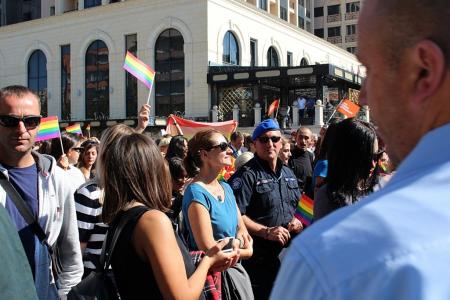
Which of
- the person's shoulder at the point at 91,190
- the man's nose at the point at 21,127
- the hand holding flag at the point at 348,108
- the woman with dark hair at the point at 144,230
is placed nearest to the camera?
the woman with dark hair at the point at 144,230

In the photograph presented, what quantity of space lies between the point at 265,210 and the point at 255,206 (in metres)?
0.10

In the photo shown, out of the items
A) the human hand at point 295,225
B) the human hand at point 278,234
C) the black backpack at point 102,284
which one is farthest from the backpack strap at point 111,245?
the human hand at point 295,225

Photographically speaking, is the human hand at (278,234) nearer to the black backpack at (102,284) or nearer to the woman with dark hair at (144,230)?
the woman with dark hair at (144,230)

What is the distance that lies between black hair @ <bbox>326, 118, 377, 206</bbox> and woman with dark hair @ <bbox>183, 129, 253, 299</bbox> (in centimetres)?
70

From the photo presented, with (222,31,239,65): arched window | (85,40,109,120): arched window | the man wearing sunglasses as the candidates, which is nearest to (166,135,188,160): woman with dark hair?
the man wearing sunglasses

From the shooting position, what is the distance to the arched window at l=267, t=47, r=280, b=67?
130 ft

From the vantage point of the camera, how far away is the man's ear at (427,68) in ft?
3.07

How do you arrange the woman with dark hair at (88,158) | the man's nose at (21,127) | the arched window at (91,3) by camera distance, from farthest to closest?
the arched window at (91,3) < the woman with dark hair at (88,158) < the man's nose at (21,127)

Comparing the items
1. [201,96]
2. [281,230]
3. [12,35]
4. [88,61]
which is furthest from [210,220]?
[12,35]

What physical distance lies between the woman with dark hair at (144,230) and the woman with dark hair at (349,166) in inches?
29.3

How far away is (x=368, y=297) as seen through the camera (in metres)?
0.77

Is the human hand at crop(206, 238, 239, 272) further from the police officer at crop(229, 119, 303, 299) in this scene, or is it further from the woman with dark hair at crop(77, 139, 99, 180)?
the woman with dark hair at crop(77, 139, 99, 180)

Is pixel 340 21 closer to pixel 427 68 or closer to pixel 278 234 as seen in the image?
pixel 278 234

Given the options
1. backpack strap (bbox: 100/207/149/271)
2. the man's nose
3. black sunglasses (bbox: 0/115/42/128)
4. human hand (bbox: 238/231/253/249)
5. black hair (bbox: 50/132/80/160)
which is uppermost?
black sunglasses (bbox: 0/115/42/128)
